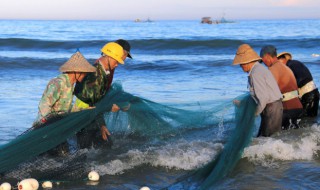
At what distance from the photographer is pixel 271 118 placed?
649 cm

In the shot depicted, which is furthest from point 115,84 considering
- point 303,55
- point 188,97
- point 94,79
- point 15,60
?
point 303,55

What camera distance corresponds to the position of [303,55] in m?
23.8

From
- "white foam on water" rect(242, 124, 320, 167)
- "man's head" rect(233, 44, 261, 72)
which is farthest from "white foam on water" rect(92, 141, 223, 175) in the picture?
"man's head" rect(233, 44, 261, 72)

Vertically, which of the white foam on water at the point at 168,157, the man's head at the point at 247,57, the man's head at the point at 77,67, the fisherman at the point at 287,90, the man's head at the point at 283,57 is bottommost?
the white foam on water at the point at 168,157

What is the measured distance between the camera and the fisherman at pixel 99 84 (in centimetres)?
592

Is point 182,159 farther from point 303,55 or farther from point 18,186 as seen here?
point 303,55

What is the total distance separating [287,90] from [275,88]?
1.16 meters

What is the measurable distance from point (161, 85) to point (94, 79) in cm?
850

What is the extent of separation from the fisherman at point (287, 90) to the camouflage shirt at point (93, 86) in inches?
95.5

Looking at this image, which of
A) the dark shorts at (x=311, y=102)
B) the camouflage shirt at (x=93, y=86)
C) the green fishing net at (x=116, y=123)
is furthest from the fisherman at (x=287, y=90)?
the camouflage shirt at (x=93, y=86)

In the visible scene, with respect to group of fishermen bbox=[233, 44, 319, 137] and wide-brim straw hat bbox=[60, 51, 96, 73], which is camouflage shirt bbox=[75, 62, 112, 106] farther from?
group of fishermen bbox=[233, 44, 319, 137]

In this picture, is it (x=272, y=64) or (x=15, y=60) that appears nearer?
(x=272, y=64)

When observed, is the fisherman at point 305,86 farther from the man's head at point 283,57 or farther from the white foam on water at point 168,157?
the white foam on water at point 168,157

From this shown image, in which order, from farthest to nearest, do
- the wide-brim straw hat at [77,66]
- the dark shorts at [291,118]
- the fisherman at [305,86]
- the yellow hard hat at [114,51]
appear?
the fisherman at [305,86]
the dark shorts at [291,118]
the yellow hard hat at [114,51]
the wide-brim straw hat at [77,66]
